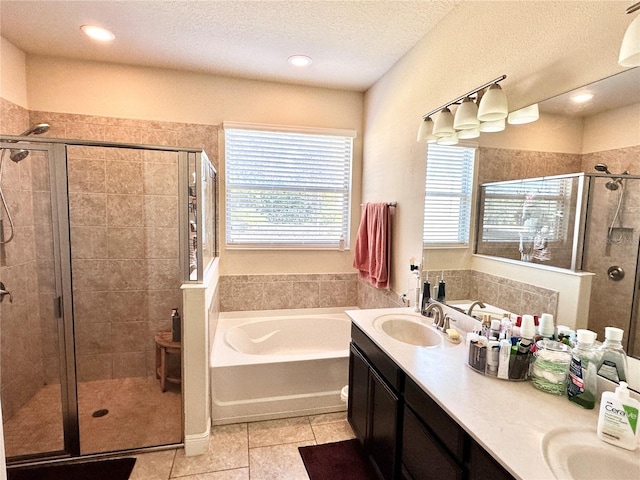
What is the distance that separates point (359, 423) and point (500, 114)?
1880 millimetres

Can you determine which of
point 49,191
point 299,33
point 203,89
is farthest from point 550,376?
point 203,89

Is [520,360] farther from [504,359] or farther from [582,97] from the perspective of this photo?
[582,97]

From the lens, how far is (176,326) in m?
2.18

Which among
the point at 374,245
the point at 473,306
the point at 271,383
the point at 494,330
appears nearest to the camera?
the point at 494,330

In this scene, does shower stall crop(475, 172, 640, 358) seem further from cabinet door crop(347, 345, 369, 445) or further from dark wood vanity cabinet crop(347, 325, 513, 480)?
cabinet door crop(347, 345, 369, 445)

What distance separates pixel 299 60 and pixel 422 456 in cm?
267

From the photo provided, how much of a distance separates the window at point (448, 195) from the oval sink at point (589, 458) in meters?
1.10

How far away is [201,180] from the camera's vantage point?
2.07 m

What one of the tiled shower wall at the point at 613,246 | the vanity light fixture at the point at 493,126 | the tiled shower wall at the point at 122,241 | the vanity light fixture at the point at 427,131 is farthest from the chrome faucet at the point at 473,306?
the tiled shower wall at the point at 122,241

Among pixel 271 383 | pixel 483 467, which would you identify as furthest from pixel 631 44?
pixel 271 383

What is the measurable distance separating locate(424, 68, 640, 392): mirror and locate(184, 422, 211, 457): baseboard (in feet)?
7.02

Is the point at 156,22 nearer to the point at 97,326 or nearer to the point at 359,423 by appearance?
the point at 97,326

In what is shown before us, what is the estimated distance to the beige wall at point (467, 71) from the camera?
124 centimetres

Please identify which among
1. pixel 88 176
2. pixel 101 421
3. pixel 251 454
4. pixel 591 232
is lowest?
pixel 251 454
